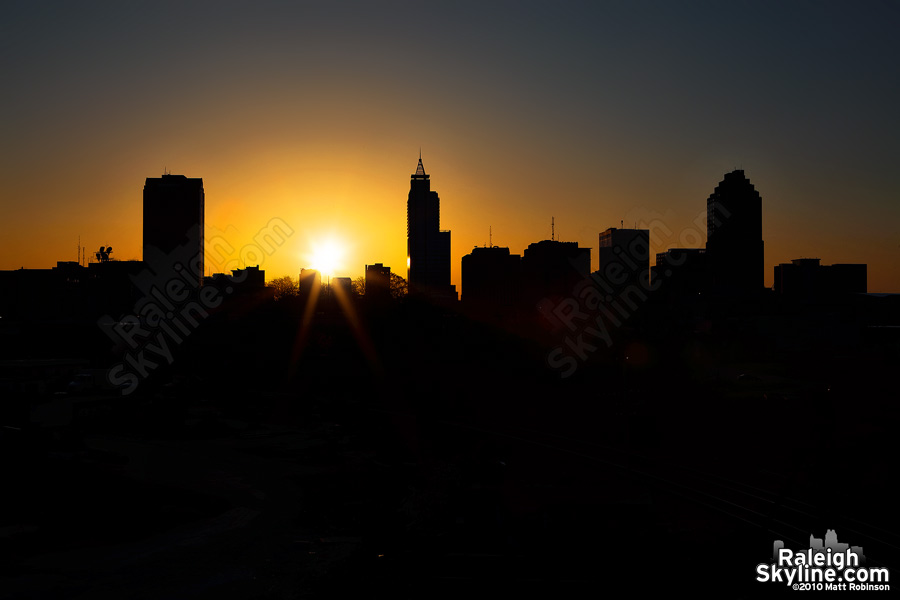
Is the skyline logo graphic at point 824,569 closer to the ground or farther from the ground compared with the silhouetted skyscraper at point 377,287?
closer to the ground

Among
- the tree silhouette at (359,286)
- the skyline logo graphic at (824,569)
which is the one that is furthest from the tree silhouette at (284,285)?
the skyline logo graphic at (824,569)

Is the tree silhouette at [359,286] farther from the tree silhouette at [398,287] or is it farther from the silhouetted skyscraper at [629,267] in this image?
the silhouetted skyscraper at [629,267]

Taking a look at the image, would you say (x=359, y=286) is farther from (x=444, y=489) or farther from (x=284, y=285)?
(x=444, y=489)

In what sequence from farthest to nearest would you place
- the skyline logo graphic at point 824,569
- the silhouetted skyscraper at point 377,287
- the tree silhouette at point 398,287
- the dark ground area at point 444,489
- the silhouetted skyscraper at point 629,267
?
the tree silhouette at point 398,287 < the silhouetted skyscraper at point 377,287 < the silhouetted skyscraper at point 629,267 < the dark ground area at point 444,489 < the skyline logo graphic at point 824,569

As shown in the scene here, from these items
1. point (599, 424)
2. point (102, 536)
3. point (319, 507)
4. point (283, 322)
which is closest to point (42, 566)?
point (102, 536)

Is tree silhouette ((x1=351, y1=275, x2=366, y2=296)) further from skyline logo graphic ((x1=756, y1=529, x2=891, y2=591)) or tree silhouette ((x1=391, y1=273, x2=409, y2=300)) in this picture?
skyline logo graphic ((x1=756, y1=529, x2=891, y2=591))

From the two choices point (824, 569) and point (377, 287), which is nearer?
point (824, 569)

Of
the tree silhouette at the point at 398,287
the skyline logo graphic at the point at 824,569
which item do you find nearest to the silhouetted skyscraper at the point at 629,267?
the tree silhouette at the point at 398,287

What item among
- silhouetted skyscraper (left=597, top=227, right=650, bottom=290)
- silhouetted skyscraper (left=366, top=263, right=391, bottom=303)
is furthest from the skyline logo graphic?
silhouetted skyscraper (left=366, top=263, right=391, bottom=303)

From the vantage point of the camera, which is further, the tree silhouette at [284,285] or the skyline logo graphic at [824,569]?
the tree silhouette at [284,285]

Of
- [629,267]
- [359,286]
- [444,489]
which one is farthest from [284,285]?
[444,489]

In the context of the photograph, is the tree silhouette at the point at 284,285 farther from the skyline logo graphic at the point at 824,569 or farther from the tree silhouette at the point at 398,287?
the skyline logo graphic at the point at 824,569

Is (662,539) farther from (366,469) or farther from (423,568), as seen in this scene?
(366,469)

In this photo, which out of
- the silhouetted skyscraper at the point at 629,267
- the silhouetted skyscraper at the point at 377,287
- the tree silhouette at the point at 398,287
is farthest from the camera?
the tree silhouette at the point at 398,287
